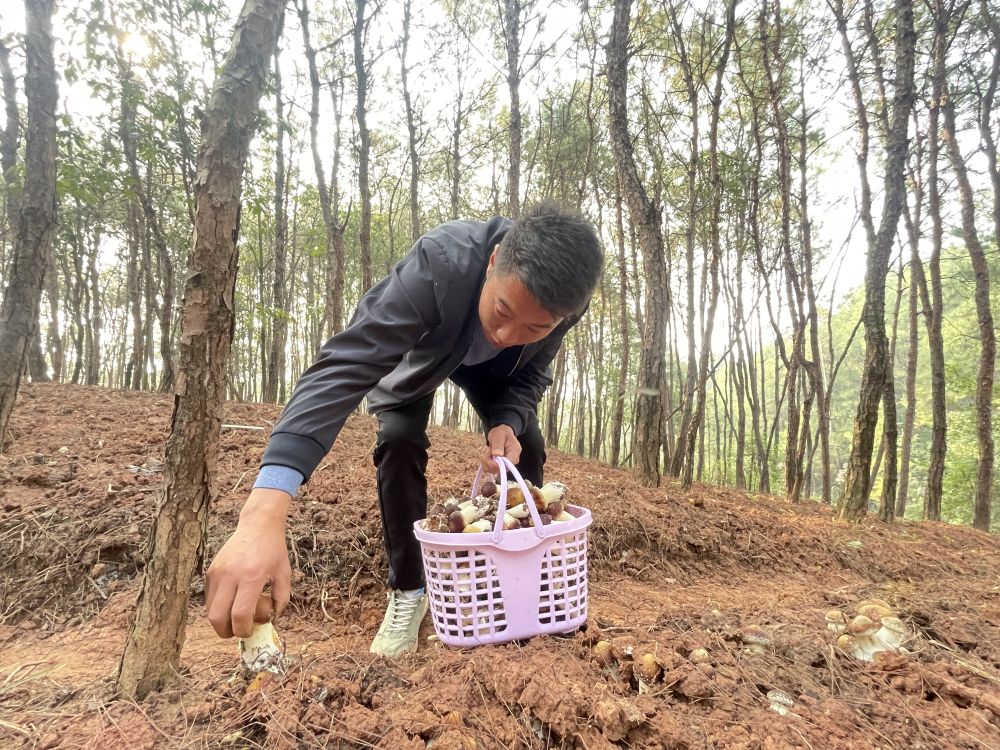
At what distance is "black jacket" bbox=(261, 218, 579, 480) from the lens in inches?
43.1

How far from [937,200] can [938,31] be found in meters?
2.36

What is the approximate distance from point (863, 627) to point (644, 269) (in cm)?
361

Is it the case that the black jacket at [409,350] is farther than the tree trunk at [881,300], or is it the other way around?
the tree trunk at [881,300]

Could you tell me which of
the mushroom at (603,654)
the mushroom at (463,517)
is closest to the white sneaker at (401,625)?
the mushroom at (463,517)

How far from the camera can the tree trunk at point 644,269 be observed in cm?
450

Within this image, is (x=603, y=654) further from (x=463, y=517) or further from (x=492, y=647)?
(x=463, y=517)

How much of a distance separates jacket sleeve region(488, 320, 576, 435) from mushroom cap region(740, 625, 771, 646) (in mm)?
1037

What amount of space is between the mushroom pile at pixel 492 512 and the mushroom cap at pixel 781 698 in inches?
26.6

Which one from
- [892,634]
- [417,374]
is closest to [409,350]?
[417,374]

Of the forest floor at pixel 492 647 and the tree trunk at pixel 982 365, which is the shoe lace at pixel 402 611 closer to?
the forest floor at pixel 492 647

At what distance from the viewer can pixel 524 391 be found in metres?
2.15

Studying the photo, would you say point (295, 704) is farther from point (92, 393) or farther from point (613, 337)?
point (613, 337)

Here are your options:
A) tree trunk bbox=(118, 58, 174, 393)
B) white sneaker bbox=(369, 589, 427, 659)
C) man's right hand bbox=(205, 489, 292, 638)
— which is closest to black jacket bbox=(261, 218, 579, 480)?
man's right hand bbox=(205, 489, 292, 638)

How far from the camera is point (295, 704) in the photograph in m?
1.11
